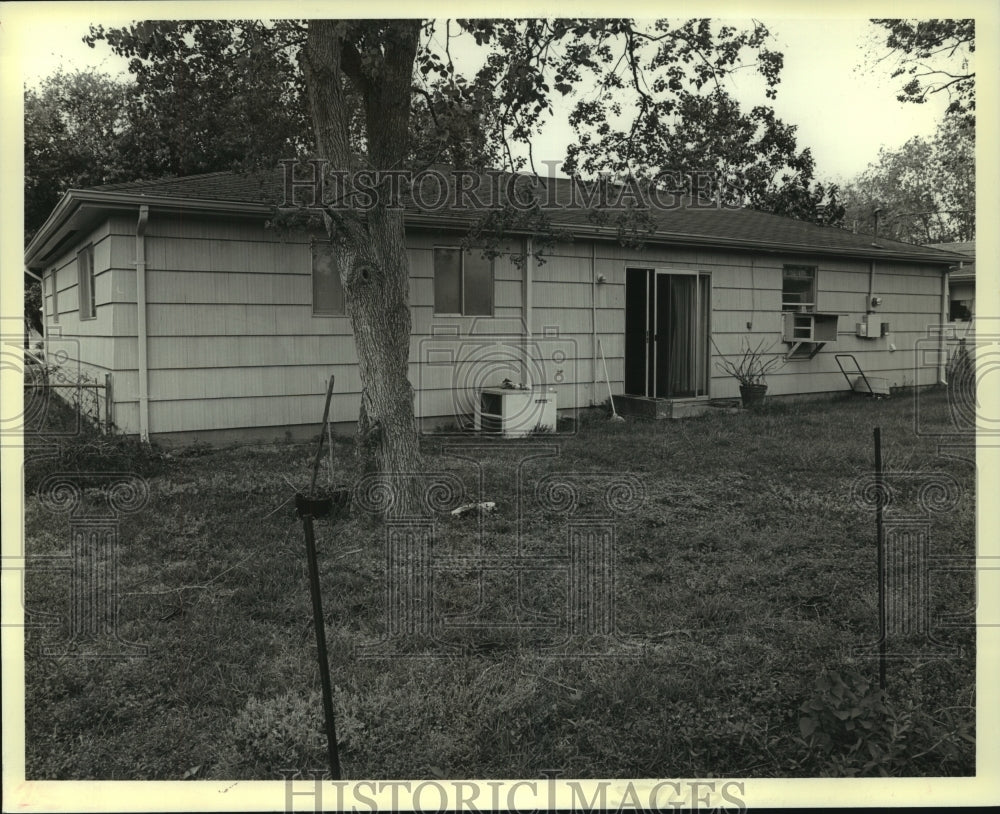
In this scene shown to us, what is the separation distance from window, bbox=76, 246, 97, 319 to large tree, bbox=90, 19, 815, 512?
293 cm

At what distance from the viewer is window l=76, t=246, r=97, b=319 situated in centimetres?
862

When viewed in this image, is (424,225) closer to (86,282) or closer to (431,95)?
(431,95)

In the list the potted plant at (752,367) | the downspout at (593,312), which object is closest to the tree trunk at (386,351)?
the downspout at (593,312)

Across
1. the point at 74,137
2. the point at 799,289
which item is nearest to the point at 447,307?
the point at 799,289

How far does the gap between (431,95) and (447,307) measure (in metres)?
3.60

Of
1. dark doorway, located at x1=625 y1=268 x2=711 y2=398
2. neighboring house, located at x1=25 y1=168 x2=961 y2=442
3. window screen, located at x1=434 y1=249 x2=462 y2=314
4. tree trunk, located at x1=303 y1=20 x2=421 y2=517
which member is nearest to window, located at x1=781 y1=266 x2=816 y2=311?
neighboring house, located at x1=25 y1=168 x2=961 y2=442

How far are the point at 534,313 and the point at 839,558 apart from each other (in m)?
5.60

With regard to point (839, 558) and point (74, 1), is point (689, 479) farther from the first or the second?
point (74, 1)

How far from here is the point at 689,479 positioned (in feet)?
21.1

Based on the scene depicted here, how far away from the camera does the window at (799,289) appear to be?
1181 cm

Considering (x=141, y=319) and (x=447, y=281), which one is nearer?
(x=141, y=319)

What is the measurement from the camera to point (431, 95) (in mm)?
5539

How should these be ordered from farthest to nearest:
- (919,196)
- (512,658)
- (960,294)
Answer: (919,196), (960,294), (512,658)

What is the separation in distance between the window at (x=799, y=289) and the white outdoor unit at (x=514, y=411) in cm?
498
